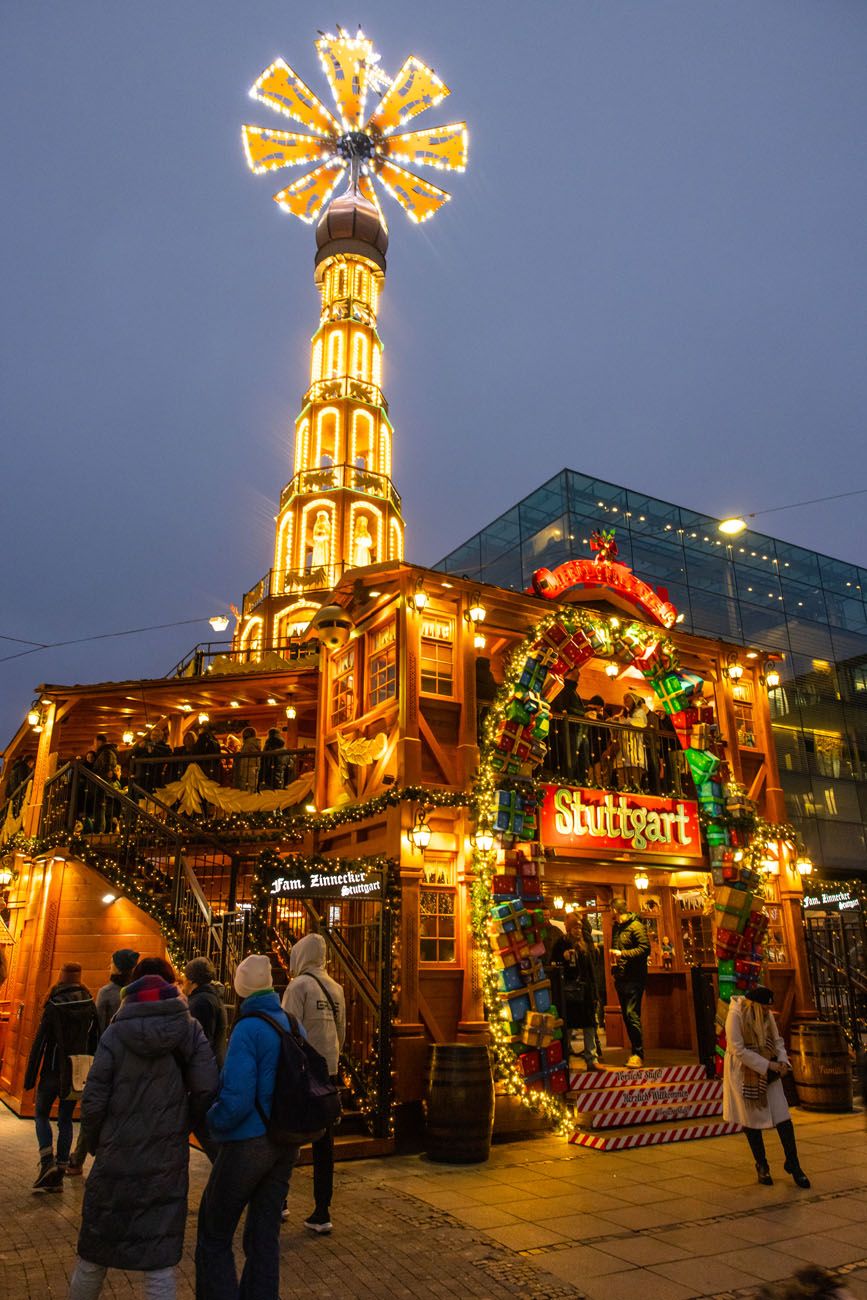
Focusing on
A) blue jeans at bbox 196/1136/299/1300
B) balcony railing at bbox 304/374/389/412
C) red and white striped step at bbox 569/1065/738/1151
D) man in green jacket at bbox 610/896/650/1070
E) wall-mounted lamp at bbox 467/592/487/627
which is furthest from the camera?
balcony railing at bbox 304/374/389/412

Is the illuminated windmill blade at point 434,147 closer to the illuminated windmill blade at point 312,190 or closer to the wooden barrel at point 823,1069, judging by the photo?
the illuminated windmill blade at point 312,190

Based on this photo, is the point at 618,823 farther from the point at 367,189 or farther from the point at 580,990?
the point at 367,189

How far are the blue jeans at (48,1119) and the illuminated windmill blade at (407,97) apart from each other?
4160 centimetres

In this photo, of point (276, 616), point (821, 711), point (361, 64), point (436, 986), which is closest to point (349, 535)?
point (276, 616)

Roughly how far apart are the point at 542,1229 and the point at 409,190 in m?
41.0

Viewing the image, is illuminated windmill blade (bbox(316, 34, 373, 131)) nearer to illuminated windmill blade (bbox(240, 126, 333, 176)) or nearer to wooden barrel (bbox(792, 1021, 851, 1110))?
illuminated windmill blade (bbox(240, 126, 333, 176))

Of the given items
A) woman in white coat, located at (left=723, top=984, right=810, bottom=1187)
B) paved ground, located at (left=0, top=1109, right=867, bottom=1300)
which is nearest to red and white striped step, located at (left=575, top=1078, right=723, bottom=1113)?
paved ground, located at (left=0, top=1109, right=867, bottom=1300)

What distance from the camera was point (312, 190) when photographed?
127ft

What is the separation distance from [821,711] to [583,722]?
18.8 metres

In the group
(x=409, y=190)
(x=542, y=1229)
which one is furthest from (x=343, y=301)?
(x=542, y=1229)

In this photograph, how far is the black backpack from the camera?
14.0 feet

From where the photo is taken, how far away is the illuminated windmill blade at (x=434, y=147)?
3794 centimetres

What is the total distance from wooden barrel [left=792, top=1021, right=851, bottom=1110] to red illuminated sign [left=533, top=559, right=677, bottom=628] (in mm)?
6598

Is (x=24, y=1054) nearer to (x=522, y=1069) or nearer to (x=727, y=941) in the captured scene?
(x=522, y=1069)
